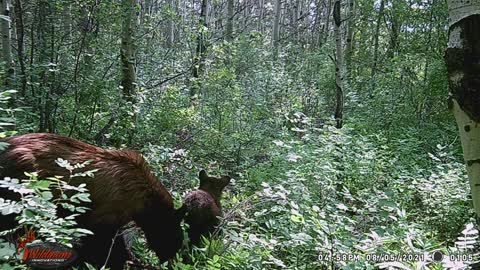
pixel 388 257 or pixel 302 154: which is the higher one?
pixel 302 154

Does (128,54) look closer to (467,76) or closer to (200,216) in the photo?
(200,216)

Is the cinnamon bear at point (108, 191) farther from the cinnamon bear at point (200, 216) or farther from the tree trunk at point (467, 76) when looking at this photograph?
the tree trunk at point (467, 76)

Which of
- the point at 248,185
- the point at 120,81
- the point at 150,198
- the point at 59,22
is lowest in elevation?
the point at 248,185

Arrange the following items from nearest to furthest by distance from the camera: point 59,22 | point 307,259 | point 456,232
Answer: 1. point 307,259
2. point 456,232
3. point 59,22

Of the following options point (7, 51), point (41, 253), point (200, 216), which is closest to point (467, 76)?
point (41, 253)

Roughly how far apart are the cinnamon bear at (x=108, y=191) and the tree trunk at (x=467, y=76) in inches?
110

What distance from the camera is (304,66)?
17.3 meters

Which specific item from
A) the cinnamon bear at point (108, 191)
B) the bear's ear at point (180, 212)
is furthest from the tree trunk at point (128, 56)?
the bear's ear at point (180, 212)

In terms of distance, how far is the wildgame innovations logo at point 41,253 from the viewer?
2.31 m

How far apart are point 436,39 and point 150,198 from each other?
29.9 feet

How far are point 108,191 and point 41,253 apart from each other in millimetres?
1574

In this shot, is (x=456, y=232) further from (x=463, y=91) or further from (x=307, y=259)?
(x=463, y=91)

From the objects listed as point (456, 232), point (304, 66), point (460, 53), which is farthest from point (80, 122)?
point (304, 66)

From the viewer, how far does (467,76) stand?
196 centimetres
